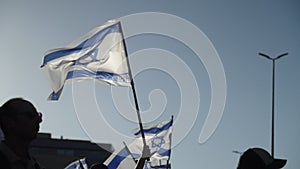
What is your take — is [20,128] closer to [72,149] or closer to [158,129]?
[158,129]

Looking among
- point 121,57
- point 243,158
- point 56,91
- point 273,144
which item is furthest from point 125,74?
point 273,144

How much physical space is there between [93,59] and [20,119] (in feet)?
25.9

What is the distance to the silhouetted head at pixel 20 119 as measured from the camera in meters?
4.91

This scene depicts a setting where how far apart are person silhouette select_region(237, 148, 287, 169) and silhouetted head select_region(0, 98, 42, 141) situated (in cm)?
159

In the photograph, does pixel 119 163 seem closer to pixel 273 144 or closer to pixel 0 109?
pixel 0 109

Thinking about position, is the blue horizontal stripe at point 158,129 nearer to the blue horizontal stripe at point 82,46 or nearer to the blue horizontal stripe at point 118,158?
the blue horizontal stripe at point 118,158

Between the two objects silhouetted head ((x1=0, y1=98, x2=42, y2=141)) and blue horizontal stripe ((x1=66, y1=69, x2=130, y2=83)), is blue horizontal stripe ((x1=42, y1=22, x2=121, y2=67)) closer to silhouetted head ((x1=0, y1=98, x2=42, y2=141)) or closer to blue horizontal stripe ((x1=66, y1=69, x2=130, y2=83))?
blue horizontal stripe ((x1=66, y1=69, x2=130, y2=83))

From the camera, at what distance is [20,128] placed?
4.92 metres

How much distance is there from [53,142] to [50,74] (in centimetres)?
8781

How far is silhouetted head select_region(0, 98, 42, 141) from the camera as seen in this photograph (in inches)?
193

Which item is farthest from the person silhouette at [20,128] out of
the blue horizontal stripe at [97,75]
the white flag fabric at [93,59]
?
the blue horizontal stripe at [97,75]

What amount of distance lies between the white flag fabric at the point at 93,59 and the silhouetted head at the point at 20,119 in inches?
290

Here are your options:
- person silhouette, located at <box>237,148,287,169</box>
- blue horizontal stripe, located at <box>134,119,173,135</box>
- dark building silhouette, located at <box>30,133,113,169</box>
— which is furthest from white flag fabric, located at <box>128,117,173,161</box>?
dark building silhouette, located at <box>30,133,113,169</box>

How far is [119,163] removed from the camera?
17281 millimetres
